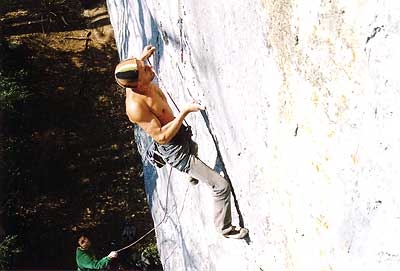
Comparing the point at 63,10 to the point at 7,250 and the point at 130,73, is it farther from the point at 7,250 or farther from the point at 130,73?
the point at 130,73

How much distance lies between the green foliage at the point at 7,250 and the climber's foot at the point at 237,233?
4.84 meters

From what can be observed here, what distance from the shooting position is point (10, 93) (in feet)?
29.6

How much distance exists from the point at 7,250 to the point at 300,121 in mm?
6324

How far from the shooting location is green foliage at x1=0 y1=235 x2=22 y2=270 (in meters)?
7.95

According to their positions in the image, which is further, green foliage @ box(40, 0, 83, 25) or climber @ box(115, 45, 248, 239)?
green foliage @ box(40, 0, 83, 25)

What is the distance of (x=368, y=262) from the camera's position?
248 cm

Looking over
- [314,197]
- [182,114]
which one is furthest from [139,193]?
[314,197]

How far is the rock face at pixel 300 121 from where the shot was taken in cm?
218

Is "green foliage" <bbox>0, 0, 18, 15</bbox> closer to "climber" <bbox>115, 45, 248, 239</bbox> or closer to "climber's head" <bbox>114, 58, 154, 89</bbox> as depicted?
"climber" <bbox>115, 45, 248, 239</bbox>

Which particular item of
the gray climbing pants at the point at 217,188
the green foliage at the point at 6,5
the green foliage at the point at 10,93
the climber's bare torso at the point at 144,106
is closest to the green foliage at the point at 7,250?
the green foliage at the point at 10,93

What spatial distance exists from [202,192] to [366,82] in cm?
290

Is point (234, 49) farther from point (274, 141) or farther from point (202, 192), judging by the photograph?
point (202, 192)

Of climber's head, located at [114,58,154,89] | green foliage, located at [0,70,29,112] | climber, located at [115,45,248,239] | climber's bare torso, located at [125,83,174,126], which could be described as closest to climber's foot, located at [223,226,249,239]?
climber, located at [115,45,248,239]

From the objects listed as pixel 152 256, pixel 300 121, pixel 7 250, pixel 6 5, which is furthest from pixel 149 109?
pixel 6 5
